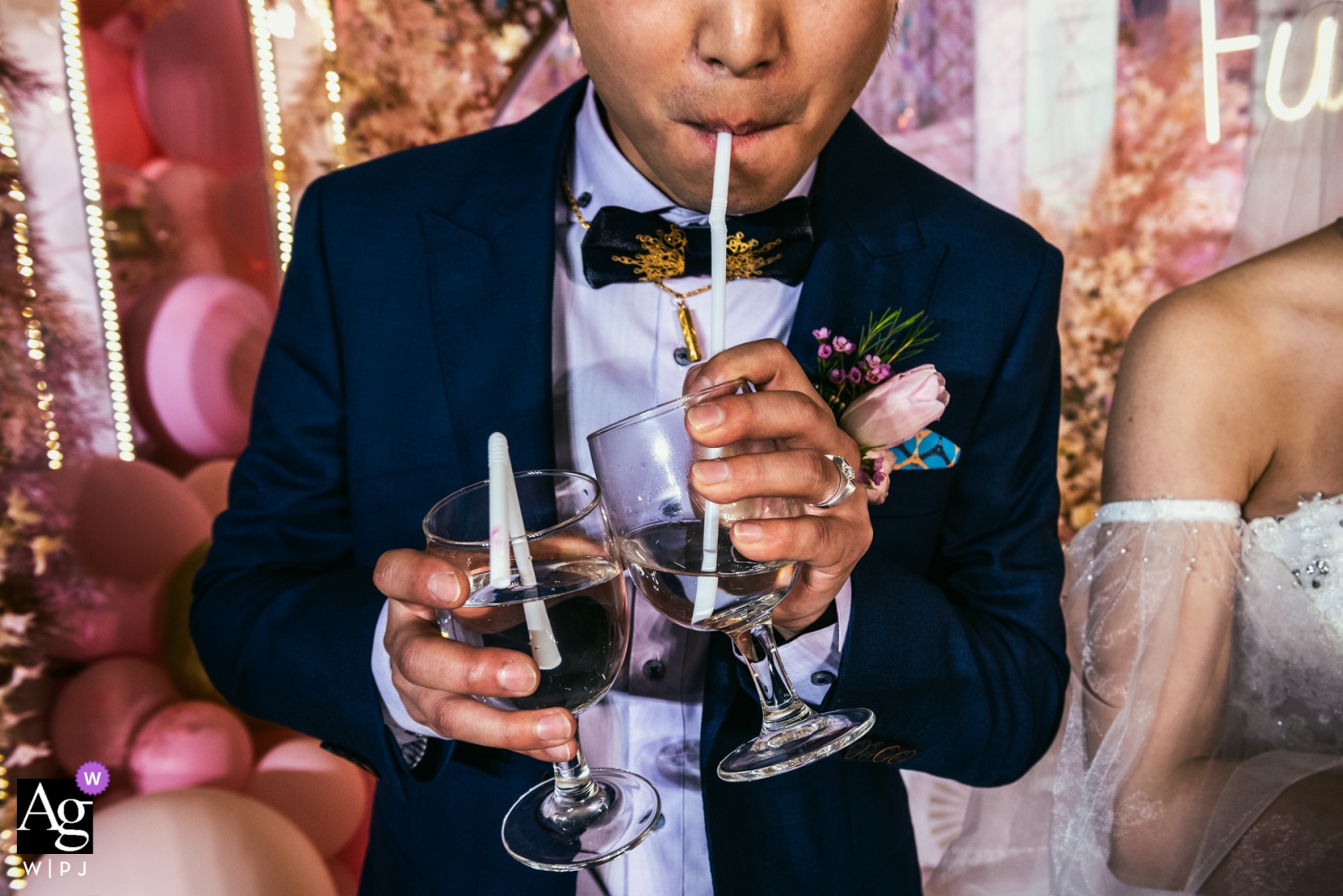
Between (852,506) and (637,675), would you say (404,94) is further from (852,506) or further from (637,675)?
(852,506)

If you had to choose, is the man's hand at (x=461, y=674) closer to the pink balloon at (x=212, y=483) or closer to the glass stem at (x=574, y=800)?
the glass stem at (x=574, y=800)

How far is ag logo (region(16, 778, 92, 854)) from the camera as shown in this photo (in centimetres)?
190

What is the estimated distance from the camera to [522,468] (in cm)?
135

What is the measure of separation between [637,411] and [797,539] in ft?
2.04

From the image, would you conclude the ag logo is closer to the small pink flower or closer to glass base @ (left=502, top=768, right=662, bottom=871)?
glass base @ (left=502, top=768, right=662, bottom=871)

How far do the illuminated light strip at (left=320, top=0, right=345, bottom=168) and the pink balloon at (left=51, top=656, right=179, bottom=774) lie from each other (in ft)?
5.50

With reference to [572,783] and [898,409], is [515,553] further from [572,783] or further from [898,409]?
[898,409]

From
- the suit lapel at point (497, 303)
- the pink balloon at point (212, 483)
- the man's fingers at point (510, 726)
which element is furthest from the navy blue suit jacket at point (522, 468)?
the pink balloon at point (212, 483)

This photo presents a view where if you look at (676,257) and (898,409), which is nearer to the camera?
(898,409)

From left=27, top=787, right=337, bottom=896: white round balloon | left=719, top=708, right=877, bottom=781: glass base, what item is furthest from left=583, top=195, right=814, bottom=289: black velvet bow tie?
left=27, top=787, right=337, bottom=896: white round balloon

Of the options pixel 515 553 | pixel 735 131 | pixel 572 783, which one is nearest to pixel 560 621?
pixel 515 553

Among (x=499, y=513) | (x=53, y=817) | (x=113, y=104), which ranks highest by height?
(x=113, y=104)

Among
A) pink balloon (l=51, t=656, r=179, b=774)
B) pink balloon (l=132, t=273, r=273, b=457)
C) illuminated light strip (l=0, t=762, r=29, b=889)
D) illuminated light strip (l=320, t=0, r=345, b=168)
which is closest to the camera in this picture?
illuminated light strip (l=0, t=762, r=29, b=889)

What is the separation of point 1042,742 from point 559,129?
1.22 meters
